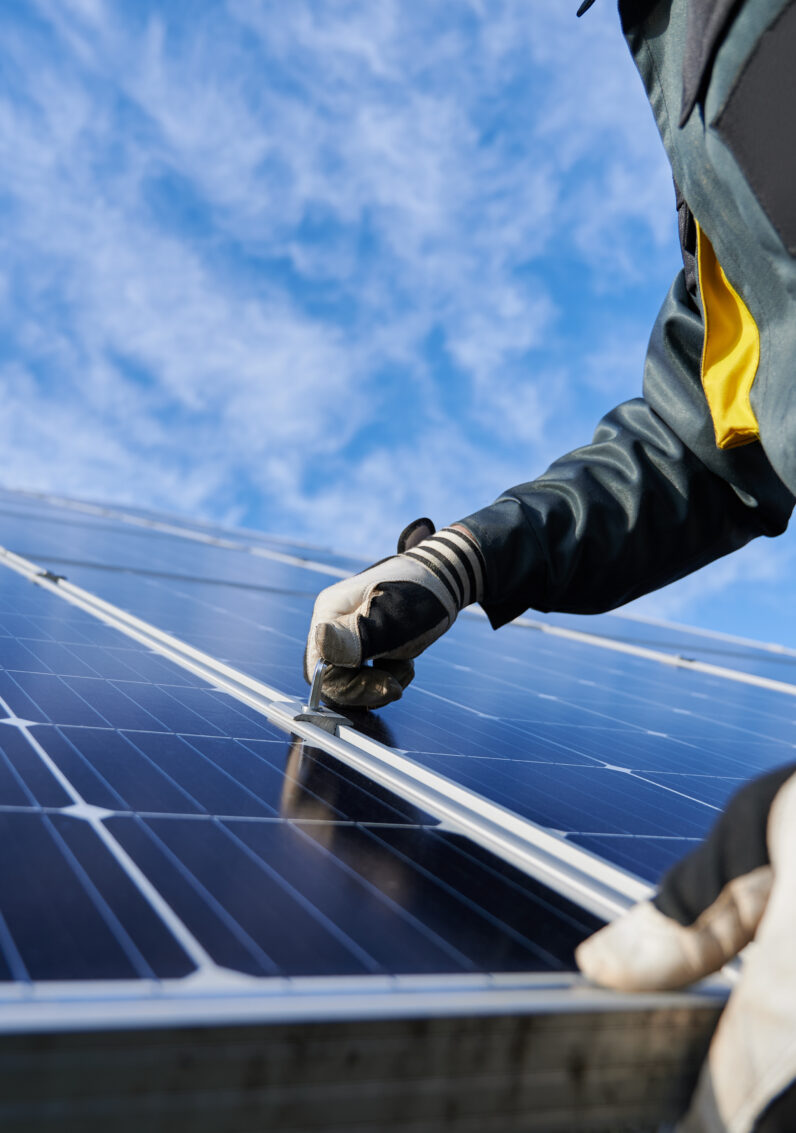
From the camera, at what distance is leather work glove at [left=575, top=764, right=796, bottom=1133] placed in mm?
891

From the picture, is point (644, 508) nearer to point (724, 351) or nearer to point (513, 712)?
point (724, 351)

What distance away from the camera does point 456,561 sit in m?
2.18

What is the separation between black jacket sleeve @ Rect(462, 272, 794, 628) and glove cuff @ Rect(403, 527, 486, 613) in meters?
0.02

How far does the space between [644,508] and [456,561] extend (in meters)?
0.43

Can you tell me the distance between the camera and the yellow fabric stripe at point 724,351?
1.98 metres

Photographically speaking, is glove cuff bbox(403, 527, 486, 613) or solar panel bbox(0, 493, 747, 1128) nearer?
solar panel bbox(0, 493, 747, 1128)

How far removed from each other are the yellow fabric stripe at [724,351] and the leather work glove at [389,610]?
0.52 m

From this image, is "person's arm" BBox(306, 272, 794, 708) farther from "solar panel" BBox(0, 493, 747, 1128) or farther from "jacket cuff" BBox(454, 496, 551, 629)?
"solar panel" BBox(0, 493, 747, 1128)

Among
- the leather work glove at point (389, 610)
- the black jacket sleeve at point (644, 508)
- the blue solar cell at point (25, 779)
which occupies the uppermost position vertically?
the black jacket sleeve at point (644, 508)

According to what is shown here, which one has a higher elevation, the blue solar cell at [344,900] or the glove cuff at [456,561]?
the glove cuff at [456,561]

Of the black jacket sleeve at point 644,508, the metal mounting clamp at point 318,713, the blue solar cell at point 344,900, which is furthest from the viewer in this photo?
the black jacket sleeve at point 644,508

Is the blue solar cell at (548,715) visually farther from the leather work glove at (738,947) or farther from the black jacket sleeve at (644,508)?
the leather work glove at (738,947)

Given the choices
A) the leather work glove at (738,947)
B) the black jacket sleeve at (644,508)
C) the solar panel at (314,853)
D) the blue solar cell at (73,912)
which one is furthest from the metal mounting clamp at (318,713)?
the leather work glove at (738,947)

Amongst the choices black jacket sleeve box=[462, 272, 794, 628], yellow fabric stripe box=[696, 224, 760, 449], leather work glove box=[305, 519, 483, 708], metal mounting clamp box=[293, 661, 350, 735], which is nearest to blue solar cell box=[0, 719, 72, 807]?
metal mounting clamp box=[293, 661, 350, 735]
